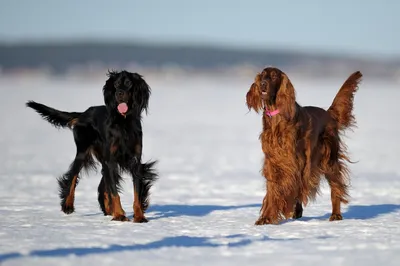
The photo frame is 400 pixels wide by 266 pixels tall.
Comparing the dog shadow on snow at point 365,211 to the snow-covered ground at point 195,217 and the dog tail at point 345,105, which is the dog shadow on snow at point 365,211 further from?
the dog tail at point 345,105

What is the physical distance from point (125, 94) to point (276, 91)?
1.52 meters

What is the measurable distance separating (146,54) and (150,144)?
11993 cm

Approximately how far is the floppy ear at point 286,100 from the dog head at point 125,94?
1.40 m

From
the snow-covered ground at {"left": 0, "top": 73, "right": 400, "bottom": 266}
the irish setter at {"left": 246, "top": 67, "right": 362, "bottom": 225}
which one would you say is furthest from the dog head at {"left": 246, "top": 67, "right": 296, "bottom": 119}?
the snow-covered ground at {"left": 0, "top": 73, "right": 400, "bottom": 266}

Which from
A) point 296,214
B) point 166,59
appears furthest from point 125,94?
point 166,59

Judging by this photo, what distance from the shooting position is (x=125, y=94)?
774 centimetres

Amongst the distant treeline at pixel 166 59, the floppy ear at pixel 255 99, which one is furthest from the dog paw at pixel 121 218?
the distant treeline at pixel 166 59

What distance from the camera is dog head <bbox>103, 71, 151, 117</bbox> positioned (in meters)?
7.75

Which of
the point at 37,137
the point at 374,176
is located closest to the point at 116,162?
the point at 374,176

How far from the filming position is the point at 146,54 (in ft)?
457

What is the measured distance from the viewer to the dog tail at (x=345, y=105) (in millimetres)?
8344

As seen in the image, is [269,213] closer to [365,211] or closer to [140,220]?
[140,220]

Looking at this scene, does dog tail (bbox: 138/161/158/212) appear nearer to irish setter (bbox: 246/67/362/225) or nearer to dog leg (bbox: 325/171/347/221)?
irish setter (bbox: 246/67/362/225)

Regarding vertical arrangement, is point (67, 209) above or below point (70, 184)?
below
